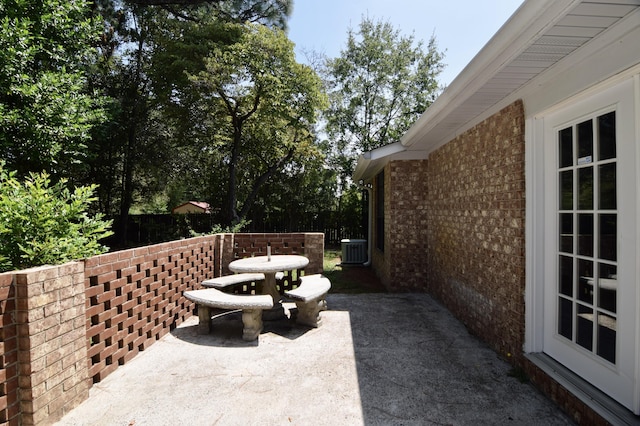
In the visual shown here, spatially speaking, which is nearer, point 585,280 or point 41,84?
point 585,280

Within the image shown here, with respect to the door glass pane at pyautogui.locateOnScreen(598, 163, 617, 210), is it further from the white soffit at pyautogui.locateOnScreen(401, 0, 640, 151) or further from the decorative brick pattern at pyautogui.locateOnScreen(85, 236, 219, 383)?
the decorative brick pattern at pyautogui.locateOnScreen(85, 236, 219, 383)

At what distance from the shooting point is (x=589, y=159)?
2494 mm

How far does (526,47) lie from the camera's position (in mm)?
2357

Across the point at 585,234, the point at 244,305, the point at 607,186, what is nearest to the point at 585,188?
the point at 607,186

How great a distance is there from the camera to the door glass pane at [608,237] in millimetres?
2277

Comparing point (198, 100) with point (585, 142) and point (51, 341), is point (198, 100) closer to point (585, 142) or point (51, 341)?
point (51, 341)

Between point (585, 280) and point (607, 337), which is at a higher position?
point (585, 280)

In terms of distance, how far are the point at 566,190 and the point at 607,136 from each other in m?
0.55

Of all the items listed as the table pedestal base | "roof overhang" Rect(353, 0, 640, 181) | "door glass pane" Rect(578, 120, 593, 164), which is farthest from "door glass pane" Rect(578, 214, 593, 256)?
the table pedestal base

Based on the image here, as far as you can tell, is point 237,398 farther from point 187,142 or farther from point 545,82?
point 187,142

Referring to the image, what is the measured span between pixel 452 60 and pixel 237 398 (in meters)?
22.3

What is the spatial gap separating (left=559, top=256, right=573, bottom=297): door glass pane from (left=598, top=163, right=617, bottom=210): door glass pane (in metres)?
0.57

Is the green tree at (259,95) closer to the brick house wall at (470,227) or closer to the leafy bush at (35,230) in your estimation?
the brick house wall at (470,227)

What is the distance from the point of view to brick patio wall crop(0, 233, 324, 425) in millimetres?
2178
